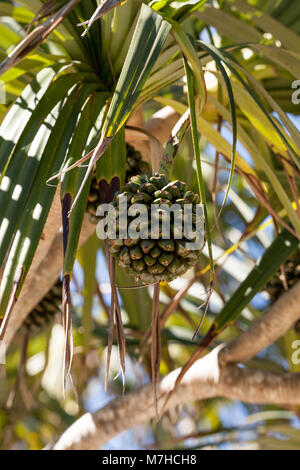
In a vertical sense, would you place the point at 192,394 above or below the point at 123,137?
below

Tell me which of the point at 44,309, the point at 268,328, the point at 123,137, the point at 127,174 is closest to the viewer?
the point at 123,137

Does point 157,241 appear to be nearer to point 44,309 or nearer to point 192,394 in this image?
point 192,394

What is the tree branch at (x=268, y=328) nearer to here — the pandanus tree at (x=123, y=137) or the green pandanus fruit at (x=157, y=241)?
the pandanus tree at (x=123, y=137)

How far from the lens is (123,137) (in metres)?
0.79

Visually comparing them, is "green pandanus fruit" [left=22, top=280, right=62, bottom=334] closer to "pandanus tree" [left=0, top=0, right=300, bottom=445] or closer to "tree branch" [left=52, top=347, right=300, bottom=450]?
"pandanus tree" [left=0, top=0, right=300, bottom=445]

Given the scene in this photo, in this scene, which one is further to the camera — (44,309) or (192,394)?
(44,309)

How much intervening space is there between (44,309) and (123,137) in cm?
73

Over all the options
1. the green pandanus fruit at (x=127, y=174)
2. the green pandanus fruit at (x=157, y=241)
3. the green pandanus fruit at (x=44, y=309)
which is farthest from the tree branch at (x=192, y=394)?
the green pandanus fruit at (x=157, y=241)

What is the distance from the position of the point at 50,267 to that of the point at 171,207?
57 cm

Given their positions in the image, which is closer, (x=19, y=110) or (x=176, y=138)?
(x=176, y=138)

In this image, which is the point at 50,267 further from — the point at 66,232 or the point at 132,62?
the point at 132,62

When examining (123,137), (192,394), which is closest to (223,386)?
(192,394)

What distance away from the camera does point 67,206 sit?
2.27 ft
